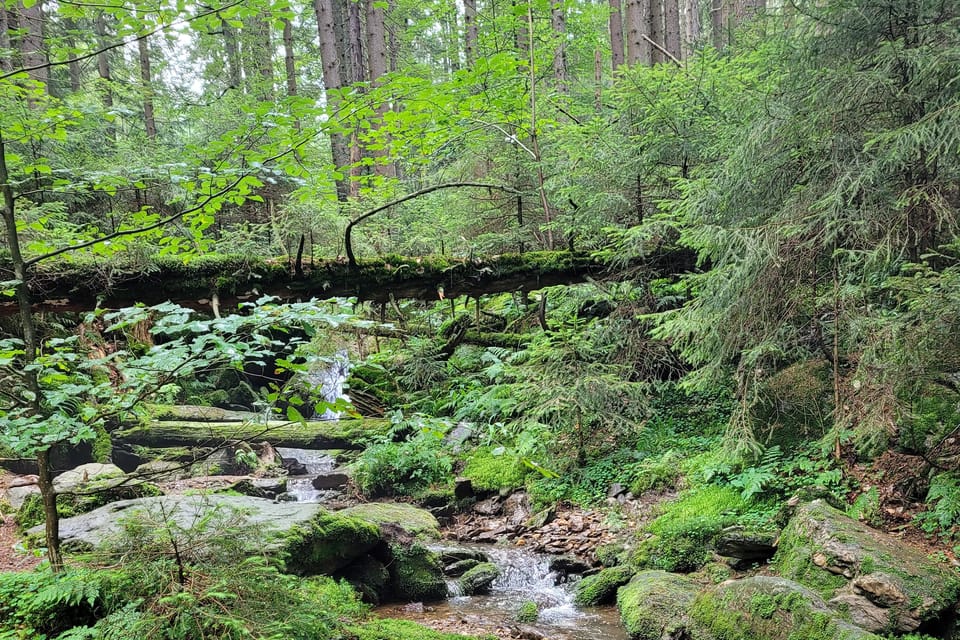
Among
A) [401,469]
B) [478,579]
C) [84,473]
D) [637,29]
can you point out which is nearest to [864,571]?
[478,579]

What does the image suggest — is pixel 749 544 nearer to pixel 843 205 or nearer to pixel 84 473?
pixel 843 205

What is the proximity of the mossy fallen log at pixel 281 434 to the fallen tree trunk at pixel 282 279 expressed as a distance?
4639 millimetres

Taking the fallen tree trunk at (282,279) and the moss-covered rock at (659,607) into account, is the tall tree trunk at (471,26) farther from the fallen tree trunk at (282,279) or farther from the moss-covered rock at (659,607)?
the moss-covered rock at (659,607)

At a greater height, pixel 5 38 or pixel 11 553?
pixel 5 38

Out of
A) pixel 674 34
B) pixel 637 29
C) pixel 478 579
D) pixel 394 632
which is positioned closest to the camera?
pixel 394 632

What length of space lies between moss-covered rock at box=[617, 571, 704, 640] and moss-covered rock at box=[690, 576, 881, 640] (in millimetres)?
120

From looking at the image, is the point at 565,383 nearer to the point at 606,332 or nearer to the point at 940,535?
the point at 606,332

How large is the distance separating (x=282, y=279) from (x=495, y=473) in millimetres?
5007

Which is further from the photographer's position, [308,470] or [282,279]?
[308,470]

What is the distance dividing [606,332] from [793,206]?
3.57m

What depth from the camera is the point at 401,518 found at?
7.69m

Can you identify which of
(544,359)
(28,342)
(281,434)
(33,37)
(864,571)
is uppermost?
(33,37)

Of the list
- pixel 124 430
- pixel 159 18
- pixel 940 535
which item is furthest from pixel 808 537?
pixel 124 430

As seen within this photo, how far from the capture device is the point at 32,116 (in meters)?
3.85
